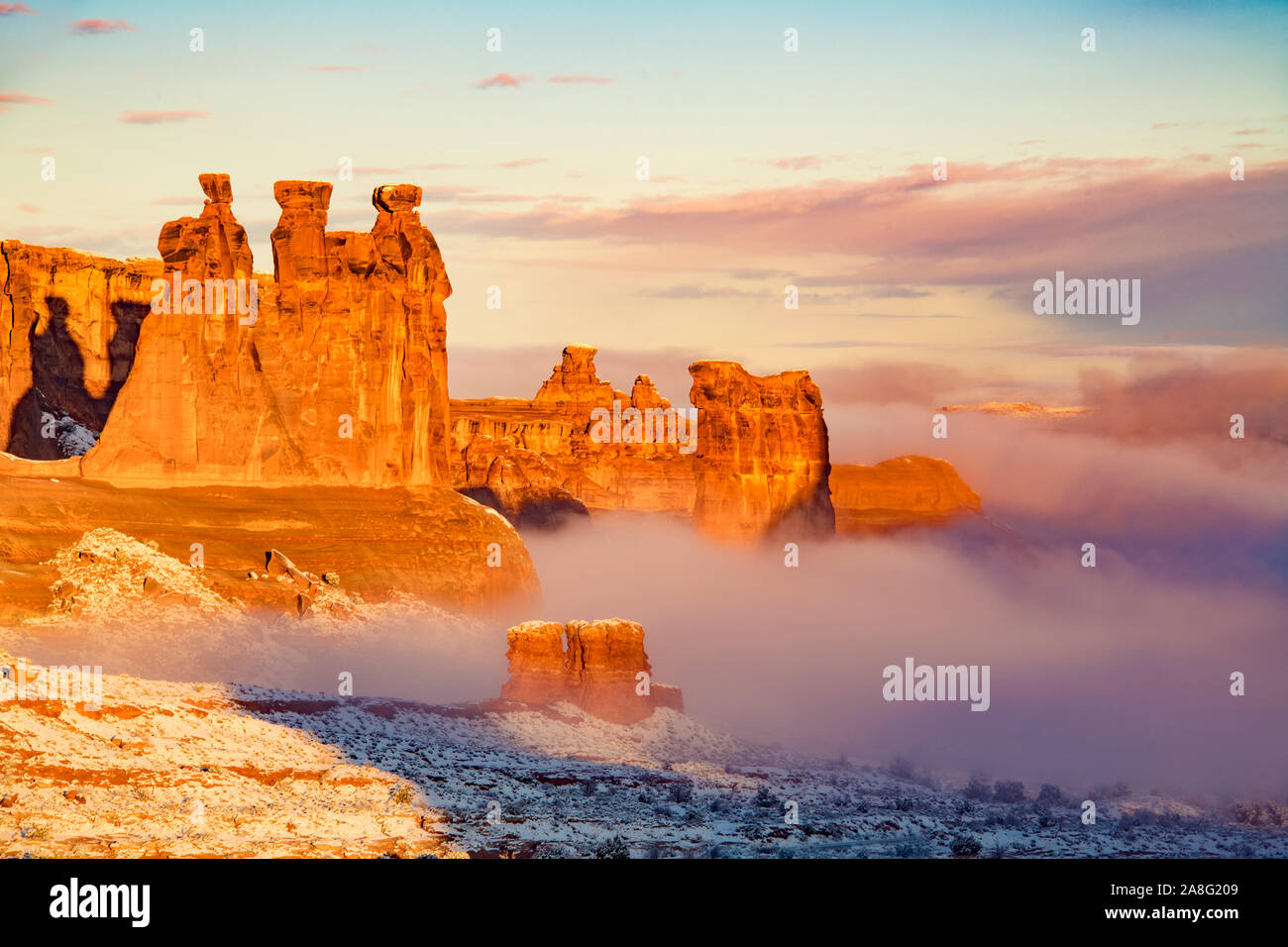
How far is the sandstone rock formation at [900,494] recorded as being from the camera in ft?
593

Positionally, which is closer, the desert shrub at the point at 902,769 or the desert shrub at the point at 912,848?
the desert shrub at the point at 912,848

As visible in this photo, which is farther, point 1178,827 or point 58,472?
point 58,472

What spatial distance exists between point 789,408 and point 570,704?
6263cm

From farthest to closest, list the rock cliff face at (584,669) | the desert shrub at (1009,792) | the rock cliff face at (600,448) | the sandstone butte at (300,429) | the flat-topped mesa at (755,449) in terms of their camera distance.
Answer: the rock cliff face at (600,448) < the flat-topped mesa at (755,449) < the sandstone butte at (300,429) < the rock cliff face at (584,669) < the desert shrub at (1009,792)

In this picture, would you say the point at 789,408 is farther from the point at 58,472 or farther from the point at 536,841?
the point at 536,841

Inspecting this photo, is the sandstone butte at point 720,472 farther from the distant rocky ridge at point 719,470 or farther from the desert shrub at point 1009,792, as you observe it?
the desert shrub at point 1009,792

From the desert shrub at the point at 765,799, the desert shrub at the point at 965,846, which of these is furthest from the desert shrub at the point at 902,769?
the desert shrub at the point at 965,846

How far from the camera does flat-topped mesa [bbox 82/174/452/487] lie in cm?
7850

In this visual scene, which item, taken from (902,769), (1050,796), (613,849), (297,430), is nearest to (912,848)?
(613,849)

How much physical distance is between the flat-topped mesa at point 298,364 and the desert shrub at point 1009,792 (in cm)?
3811

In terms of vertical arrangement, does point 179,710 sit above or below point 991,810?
above
